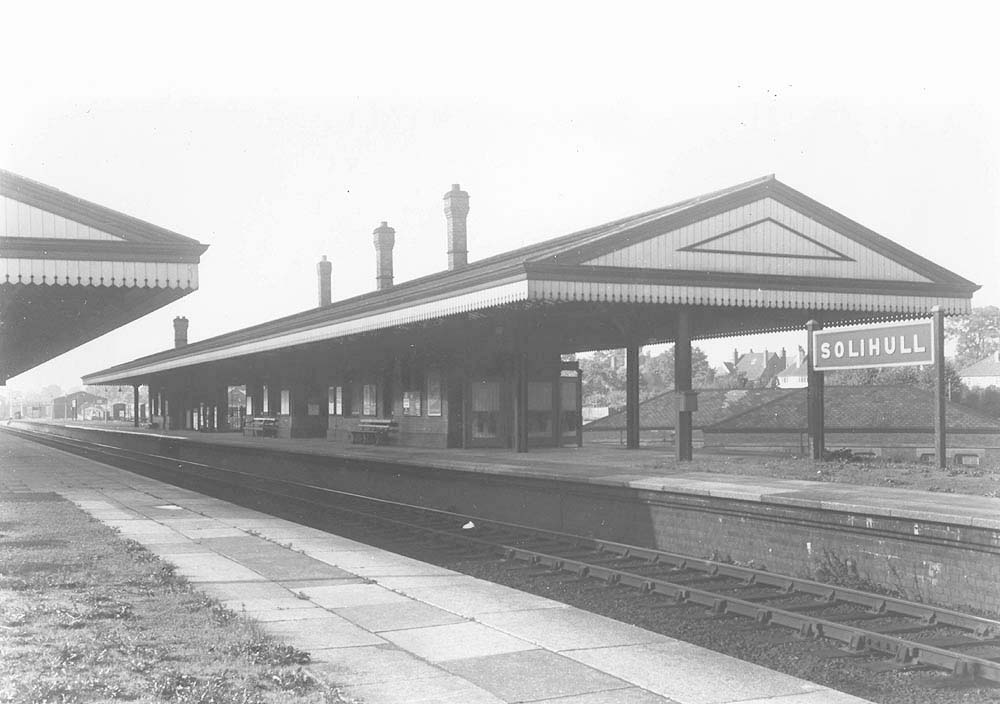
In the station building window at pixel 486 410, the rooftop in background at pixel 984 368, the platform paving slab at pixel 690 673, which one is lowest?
the platform paving slab at pixel 690 673

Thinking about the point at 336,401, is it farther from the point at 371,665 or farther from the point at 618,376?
the point at 618,376

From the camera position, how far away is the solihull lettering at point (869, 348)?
41.4ft

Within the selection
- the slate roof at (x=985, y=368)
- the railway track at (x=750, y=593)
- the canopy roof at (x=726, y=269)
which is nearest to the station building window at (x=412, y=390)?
the canopy roof at (x=726, y=269)

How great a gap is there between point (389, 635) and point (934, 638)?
4194mm

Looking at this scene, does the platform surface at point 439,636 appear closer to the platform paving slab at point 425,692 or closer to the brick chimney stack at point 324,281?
the platform paving slab at point 425,692

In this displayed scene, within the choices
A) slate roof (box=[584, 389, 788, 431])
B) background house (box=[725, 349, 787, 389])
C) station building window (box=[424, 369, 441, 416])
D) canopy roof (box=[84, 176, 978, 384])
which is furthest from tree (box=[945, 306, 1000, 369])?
canopy roof (box=[84, 176, 978, 384])

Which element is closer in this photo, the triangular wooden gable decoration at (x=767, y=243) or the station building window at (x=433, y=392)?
the triangular wooden gable decoration at (x=767, y=243)

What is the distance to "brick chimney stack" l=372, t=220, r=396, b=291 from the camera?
37.4m

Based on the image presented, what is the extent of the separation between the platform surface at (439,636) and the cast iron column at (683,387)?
6.90 meters

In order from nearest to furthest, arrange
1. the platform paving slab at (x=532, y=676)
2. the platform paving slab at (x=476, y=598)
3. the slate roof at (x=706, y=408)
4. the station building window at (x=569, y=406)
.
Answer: the platform paving slab at (x=532, y=676) → the platform paving slab at (x=476, y=598) → the station building window at (x=569, y=406) → the slate roof at (x=706, y=408)

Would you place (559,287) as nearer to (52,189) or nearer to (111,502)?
(52,189)

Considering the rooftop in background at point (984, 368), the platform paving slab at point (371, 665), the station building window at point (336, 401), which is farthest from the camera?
the rooftop in background at point (984, 368)

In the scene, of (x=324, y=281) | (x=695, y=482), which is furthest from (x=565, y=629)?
(x=324, y=281)

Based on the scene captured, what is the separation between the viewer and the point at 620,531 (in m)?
13.1
